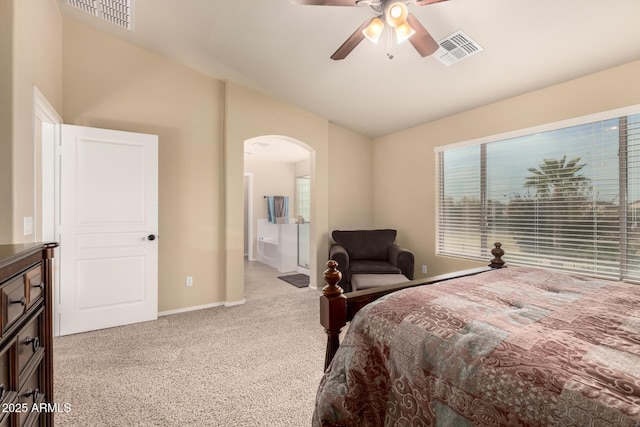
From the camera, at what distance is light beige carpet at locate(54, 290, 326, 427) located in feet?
→ 5.84

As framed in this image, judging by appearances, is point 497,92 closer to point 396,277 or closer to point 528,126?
point 528,126

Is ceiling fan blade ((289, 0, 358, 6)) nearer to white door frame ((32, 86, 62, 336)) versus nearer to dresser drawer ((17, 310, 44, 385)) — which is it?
dresser drawer ((17, 310, 44, 385))

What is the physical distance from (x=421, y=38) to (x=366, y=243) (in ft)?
9.30

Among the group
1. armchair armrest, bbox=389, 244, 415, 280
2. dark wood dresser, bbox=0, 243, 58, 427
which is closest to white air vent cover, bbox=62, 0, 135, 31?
dark wood dresser, bbox=0, 243, 58, 427

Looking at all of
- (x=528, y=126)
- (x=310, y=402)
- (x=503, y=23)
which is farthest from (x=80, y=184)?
(x=528, y=126)

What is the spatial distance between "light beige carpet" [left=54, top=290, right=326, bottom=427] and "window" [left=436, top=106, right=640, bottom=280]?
90.6 inches

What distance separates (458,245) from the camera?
12.8 ft

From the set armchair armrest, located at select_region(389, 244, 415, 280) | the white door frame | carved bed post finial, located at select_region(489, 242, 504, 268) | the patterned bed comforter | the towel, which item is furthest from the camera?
the towel

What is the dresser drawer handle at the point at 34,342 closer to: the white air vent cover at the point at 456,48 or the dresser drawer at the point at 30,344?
the dresser drawer at the point at 30,344

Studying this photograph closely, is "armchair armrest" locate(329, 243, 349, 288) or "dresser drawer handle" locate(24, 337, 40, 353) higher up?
"dresser drawer handle" locate(24, 337, 40, 353)

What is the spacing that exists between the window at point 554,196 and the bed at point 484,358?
145cm

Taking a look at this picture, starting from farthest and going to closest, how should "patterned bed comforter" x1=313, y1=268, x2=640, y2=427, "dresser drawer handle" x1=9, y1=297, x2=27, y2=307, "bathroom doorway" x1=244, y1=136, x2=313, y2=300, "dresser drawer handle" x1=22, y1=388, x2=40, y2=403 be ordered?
"bathroom doorway" x1=244, y1=136, x2=313, y2=300 < "dresser drawer handle" x1=22, y1=388, x2=40, y2=403 < "dresser drawer handle" x1=9, y1=297, x2=27, y2=307 < "patterned bed comforter" x1=313, y1=268, x2=640, y2=427

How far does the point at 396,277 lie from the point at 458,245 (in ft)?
3.18

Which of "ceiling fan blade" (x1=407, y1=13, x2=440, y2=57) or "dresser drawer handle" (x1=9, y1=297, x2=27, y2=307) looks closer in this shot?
"dresser drawer handle" (x1=9, y1=297, x2=27, y2=307)
